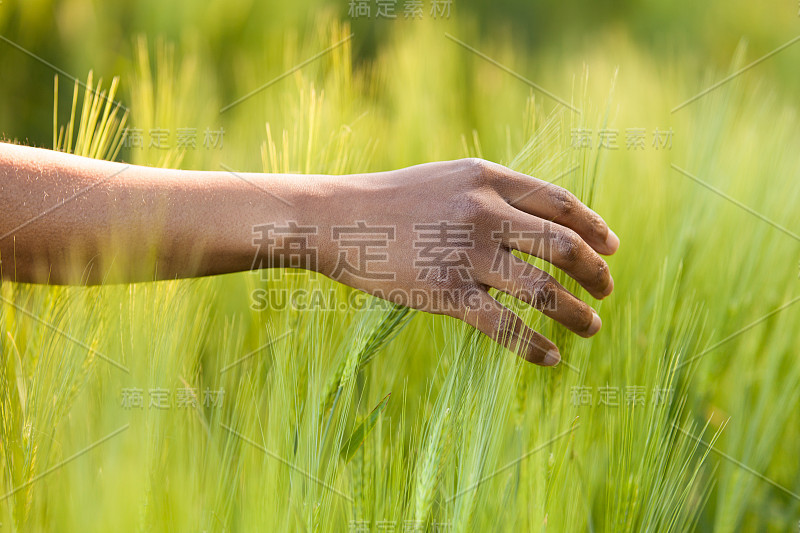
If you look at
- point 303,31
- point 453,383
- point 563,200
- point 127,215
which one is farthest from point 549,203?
point 303,31

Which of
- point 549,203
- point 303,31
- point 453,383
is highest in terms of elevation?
point 303,31

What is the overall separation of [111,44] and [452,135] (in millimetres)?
686

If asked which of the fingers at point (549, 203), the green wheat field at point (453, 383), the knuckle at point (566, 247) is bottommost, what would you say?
the green wheat field at point (453, 383)

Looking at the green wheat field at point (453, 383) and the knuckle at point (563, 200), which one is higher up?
the knuckle at point (563, 200)

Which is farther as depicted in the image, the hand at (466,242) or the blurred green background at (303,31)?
the blurred green background at (303,31)

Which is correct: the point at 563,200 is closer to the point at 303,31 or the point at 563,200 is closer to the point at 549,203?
the point at 549,203

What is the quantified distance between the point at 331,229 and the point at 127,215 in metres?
0.14

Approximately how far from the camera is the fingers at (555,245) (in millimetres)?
385

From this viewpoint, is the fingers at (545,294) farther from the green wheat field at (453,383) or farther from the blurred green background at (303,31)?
the blurred green background at (303,31)

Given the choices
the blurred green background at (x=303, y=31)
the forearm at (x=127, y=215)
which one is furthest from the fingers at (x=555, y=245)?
the blurred green background at (x=303, y=31)

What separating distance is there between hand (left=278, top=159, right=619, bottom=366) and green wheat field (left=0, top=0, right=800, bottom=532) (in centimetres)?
2

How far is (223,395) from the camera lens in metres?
0.40

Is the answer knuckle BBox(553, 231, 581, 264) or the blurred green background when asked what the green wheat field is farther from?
the blurred green background

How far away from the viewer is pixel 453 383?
371mm
